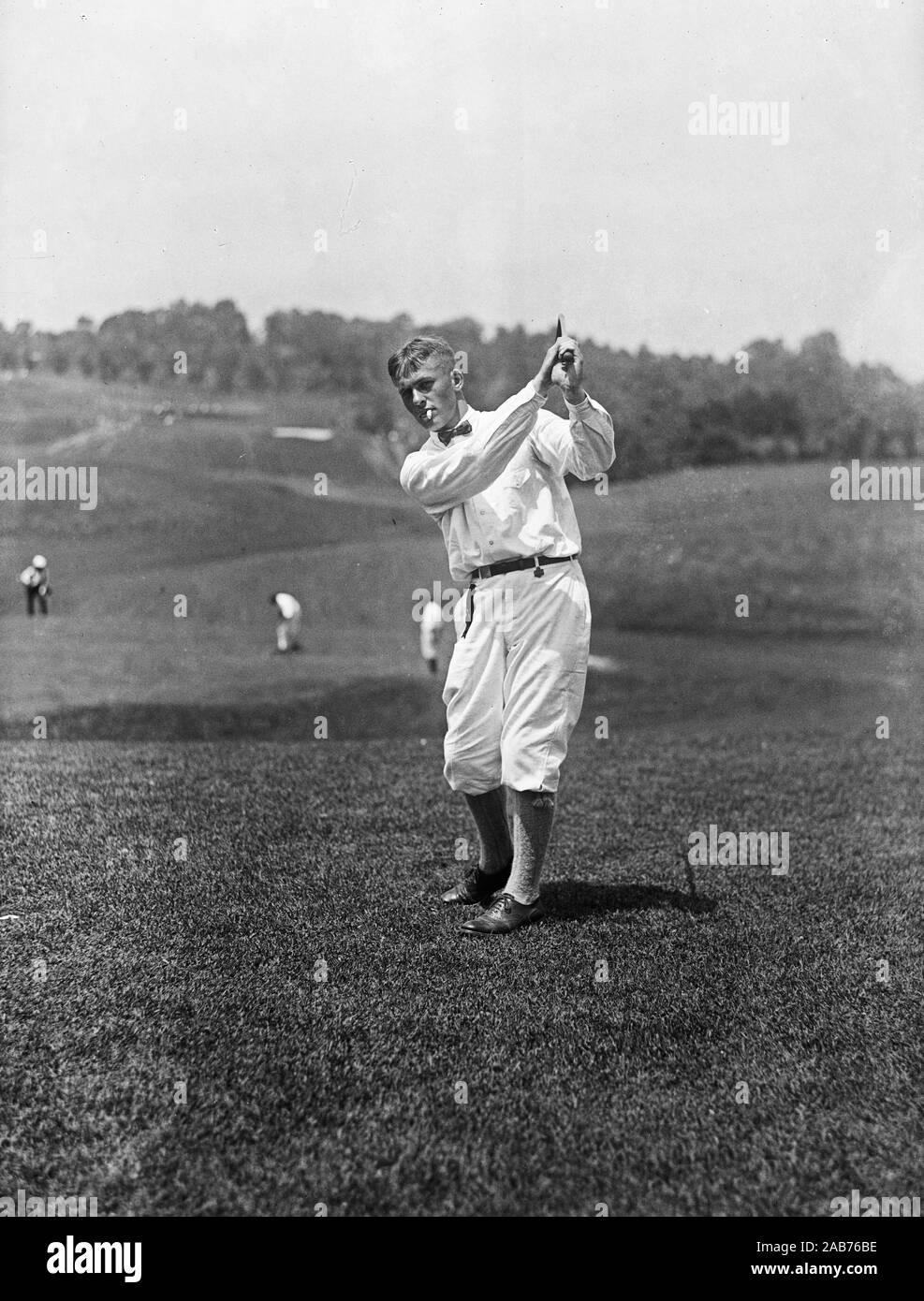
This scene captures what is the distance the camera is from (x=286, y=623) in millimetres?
17125

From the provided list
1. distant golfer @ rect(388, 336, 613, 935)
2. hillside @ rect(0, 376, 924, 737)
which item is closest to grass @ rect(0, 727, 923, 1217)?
distant golfer @ rect(388, 336, 613, 935)

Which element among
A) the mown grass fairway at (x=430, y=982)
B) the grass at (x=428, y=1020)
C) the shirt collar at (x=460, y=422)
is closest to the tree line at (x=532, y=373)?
the mown grass fairway at (x=430, y=982)

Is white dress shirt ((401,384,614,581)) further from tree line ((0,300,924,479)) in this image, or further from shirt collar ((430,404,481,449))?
tree line ((0,300,924,479))

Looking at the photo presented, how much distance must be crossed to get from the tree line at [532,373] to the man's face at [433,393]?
18118 mm

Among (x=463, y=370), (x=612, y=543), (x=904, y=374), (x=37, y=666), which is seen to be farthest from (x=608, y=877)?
(x=904, y=374)

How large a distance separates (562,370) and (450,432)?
0.63m

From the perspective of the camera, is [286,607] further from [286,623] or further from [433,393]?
[433,393]

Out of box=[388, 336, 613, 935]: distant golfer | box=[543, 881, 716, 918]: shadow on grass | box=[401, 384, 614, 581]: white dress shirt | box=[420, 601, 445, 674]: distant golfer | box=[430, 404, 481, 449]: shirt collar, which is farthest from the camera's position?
box=[420, 601, 445, 674]: distant golfer

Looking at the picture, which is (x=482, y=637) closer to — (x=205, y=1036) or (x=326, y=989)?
(x=326, y=989)

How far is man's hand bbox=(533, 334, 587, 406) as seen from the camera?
414 centimetres

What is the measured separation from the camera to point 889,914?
197 inches

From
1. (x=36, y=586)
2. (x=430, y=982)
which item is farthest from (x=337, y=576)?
(x=430, y=982)

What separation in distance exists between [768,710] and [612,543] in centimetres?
1292

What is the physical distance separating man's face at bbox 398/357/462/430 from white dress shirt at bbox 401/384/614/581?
0.05 m
